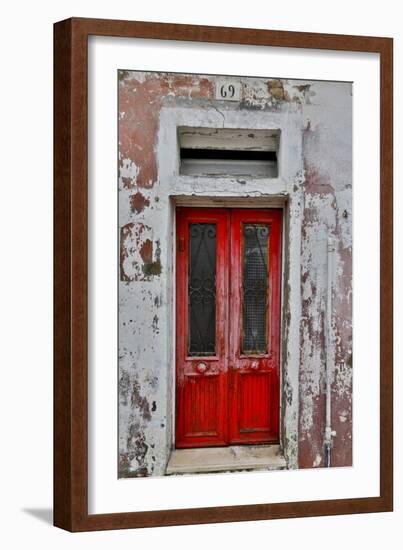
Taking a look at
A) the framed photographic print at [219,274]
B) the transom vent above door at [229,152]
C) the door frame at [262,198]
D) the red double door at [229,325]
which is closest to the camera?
the framed photographic print at [219,274]

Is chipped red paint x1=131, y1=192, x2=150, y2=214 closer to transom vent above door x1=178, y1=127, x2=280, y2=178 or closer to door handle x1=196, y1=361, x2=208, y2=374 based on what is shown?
transom vent above door x1=178, y1=127, x2=280, y2=178

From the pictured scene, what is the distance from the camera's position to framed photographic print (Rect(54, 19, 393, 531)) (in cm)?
373

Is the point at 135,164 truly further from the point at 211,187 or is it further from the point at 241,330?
the point at 241,330

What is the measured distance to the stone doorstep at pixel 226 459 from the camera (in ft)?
12.8

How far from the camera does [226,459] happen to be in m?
3.99

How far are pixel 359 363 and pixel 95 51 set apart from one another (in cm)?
206

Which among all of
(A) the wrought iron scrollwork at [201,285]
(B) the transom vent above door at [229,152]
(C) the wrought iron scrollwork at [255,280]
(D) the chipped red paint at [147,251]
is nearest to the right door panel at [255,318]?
(C) the wrought iron scrollwork at [255,280]

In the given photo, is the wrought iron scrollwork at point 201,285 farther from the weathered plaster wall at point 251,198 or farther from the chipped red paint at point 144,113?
the chipped red paint at point 144,113

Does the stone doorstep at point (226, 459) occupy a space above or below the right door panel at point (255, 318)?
below

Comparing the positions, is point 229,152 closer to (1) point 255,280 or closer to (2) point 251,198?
(2) point 251,198

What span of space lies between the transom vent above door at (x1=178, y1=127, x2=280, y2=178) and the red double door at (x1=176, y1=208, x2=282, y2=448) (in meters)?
0.22

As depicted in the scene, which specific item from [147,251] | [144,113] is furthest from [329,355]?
[144,113]

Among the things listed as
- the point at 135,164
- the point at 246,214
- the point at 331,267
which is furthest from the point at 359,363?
the point at 135,164

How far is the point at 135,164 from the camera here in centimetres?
379
